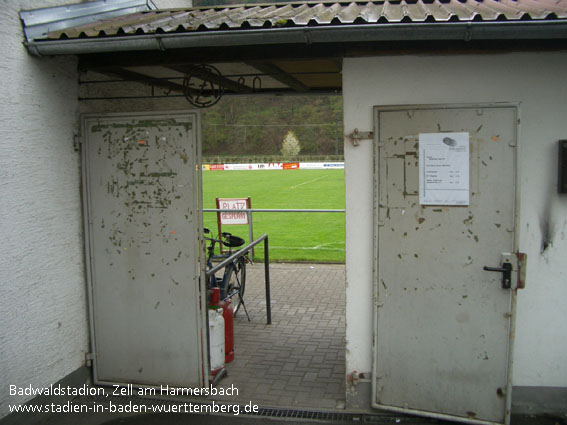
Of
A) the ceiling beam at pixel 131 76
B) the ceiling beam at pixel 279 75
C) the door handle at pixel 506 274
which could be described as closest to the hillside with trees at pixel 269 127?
the ceiling beam at pixel 279 75

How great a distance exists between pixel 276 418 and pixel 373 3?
367 cm

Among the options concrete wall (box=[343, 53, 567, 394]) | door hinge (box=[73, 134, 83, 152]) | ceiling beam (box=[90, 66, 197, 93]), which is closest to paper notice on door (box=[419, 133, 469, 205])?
concrete wall (box=[343, 53, 567, 394])

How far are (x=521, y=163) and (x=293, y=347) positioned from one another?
3.36 m

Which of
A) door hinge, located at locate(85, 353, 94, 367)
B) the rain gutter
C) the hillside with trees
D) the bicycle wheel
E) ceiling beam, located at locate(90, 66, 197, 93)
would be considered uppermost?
the hillside with trees

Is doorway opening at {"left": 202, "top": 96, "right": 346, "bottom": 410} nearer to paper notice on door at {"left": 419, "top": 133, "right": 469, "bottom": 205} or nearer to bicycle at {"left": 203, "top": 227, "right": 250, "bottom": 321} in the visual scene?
bicycle at {"left": 203, "top": 227, "right": 250, "bottom": 321}

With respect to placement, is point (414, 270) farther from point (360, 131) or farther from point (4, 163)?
point (4, 163)

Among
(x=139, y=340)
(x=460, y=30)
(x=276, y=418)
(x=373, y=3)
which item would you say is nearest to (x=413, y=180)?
(x=460, y=30)

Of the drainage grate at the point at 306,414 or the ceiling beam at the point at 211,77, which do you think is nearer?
the drainage grate at the point at 306,414

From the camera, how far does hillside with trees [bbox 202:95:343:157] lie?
80312 mm

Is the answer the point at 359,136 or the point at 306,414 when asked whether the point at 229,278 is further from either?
the point at 359,136

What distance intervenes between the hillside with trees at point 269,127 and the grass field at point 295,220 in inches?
1457

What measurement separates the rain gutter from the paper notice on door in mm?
741

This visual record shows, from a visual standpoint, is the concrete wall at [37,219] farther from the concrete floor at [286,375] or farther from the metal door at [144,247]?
the concrete floor at [286,375]

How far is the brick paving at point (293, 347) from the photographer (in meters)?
5.18
